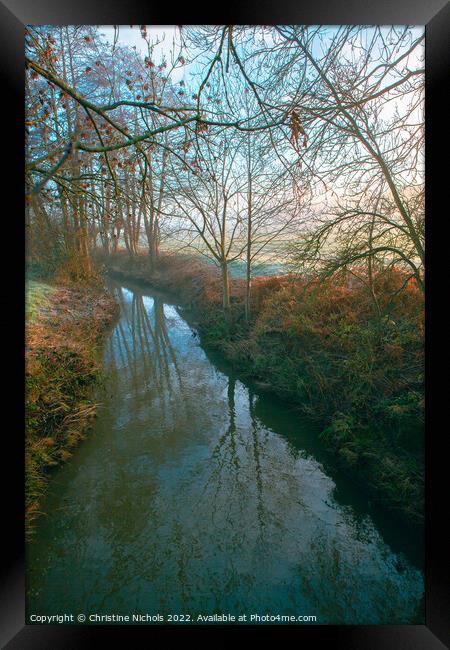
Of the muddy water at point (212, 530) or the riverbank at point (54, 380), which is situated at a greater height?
the riverbank at point (54, 380)

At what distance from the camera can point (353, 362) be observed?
384 centimetres

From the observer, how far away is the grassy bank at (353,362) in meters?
2.88

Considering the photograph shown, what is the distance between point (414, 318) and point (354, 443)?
4.48 ft

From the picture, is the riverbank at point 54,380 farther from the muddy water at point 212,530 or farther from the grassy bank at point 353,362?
the grassy bank at point 353,362

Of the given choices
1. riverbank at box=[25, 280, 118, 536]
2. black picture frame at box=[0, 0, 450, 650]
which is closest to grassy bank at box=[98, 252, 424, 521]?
black picture frame at box=[0, 0, 450, 650]

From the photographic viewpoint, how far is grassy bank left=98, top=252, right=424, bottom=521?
2.88 m

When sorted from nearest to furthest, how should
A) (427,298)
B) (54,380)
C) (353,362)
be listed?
1. (427,298)
2. (54,380)
3. (353,362)

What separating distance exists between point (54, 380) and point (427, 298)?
3.32 m

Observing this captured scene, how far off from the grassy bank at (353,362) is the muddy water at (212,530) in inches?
11.6

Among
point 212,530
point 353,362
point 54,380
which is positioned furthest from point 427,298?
point 54,380

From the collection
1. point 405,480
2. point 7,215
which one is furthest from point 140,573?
point 7,215

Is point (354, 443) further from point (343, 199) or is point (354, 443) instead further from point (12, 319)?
point (12, 319)

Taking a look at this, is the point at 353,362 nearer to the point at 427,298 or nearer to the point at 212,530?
the point at 427,298

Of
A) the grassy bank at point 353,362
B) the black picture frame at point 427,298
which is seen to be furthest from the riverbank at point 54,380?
the grassy bank at point 353,362
